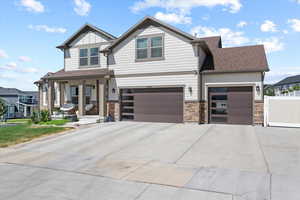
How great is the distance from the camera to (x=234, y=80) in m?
13.8

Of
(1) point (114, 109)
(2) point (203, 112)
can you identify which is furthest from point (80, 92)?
(2) point (203, 112)

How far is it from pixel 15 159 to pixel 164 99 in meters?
9.81

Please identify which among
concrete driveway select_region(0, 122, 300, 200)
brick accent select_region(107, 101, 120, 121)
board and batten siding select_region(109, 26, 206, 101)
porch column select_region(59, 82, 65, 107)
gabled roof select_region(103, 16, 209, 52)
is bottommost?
concrete driveway select_region(0, 122, 300, 200)

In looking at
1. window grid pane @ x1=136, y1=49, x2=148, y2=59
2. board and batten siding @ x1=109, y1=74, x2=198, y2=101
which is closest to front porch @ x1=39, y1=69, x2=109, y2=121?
board and batten siding @ x1=109, y1=74, x2=198, y2=101

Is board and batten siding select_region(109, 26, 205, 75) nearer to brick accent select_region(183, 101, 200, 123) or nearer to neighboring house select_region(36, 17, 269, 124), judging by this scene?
neighboring house select_region(36, 17, 269, 124)

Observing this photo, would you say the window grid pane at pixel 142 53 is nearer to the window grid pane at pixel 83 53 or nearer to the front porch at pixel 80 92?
the front porch at pixel 80 92

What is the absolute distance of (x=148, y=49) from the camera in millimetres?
15523

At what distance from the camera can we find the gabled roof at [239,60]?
13.6 m

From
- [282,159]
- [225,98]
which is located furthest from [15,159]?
[225,98]

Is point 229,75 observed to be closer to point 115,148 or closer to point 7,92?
point 115,148

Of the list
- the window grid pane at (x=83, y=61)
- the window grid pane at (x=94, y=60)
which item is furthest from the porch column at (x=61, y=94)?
the window grid pane at (x=94, y=60)

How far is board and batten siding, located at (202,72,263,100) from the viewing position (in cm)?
1338

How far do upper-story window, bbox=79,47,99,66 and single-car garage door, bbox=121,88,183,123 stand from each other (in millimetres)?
3937

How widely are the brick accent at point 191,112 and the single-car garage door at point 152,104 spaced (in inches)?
16.9
